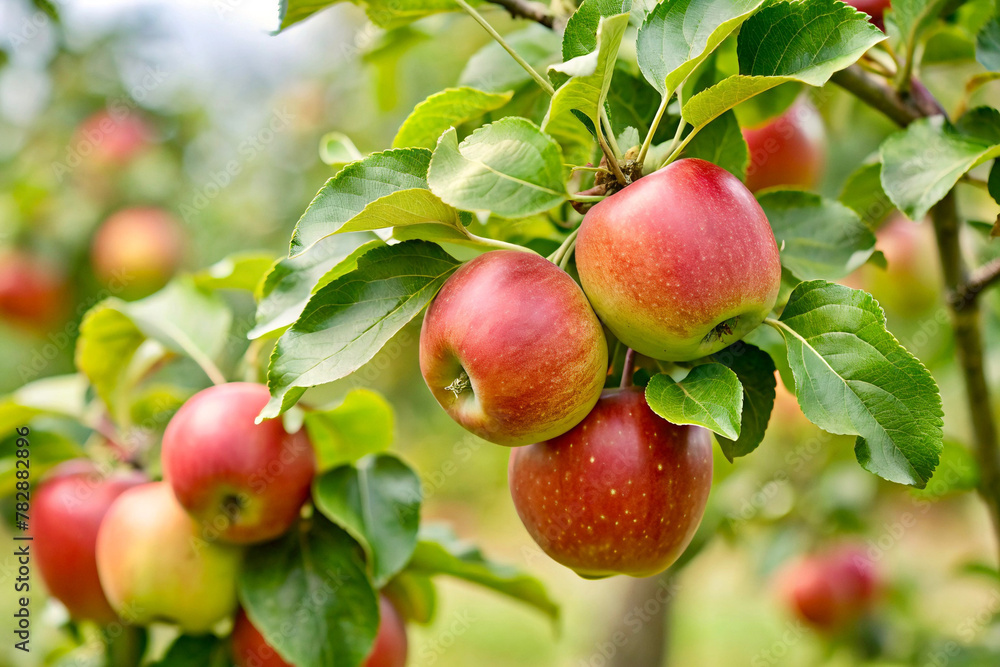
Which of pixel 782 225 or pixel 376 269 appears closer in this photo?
pixel 376 269

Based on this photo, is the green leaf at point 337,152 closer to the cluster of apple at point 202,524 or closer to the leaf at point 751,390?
the cluster of apple at point 202,524

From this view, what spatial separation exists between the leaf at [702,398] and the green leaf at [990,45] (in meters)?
0.49

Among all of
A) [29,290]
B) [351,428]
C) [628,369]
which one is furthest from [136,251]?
[628,369]

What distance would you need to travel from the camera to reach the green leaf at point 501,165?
23.5 inches

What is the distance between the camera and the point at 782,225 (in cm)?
86

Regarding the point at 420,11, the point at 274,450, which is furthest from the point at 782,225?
the point at 274,450

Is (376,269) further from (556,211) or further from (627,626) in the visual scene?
(627,626)

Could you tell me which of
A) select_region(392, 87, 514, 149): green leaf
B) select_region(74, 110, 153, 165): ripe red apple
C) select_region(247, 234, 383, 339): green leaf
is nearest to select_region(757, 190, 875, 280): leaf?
select_region(392, 87, 514, 149): green leaf

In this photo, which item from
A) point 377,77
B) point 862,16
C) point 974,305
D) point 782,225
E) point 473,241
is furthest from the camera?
point 377,77

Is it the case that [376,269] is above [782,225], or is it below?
above

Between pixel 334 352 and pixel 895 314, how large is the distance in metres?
1.67

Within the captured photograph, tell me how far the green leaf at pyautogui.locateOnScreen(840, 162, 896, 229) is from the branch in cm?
42

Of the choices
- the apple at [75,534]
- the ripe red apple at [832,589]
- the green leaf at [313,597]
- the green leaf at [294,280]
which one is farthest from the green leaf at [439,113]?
the ripe red apple at [832,589]

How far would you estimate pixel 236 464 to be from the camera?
2.89 ft
